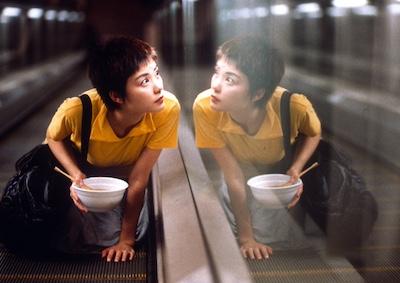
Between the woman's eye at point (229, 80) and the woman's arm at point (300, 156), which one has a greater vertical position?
the woman's eye at point (229, 80)

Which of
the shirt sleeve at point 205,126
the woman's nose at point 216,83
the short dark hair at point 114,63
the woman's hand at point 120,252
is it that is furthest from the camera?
the woman's hand at point 120,252

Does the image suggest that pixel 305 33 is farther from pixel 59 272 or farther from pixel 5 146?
pixel 59 272

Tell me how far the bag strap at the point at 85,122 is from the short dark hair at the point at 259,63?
588mm

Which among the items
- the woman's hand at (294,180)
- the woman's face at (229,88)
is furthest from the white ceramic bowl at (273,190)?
the woman's face at (229,88)

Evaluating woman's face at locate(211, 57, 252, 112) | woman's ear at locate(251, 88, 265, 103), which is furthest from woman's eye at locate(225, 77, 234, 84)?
woman's ear at locate(251, 88, 265, 103)

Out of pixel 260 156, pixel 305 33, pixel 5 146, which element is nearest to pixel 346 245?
pixel 260 156

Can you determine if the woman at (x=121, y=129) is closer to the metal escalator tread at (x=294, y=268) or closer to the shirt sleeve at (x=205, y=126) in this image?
the shirt sleeve at (x=205, y=126)

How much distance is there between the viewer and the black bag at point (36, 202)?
294 centimetres

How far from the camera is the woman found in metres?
2.75

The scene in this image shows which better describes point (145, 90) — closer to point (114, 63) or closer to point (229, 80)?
point (114, 63)

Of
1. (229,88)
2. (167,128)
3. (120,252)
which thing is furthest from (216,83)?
(120,252)

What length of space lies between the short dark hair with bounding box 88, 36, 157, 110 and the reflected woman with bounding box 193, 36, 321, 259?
33 centimetres

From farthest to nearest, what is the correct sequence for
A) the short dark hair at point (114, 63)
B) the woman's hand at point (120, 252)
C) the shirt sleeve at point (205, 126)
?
1. the woman's hand at point (120, 252)
2. the shirt sleeve at point (205, 126)
3. the short dark hair at point (114, 63)

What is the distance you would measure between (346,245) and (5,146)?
2.91 m
